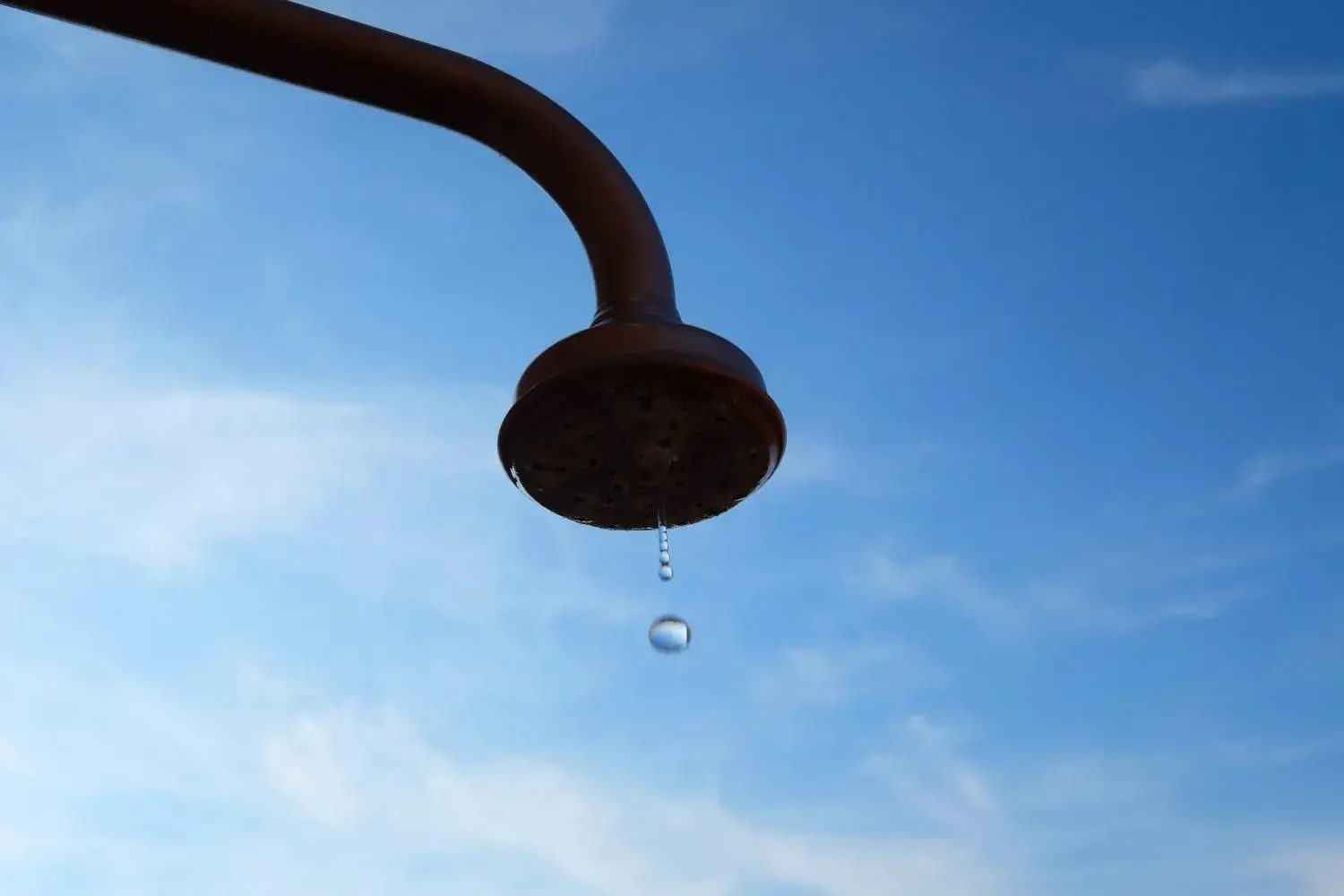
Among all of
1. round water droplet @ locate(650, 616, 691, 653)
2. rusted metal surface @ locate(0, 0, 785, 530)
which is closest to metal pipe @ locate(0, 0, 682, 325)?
rusted metal surface @ locate(0, 0, 785, 530)

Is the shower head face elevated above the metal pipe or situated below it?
below

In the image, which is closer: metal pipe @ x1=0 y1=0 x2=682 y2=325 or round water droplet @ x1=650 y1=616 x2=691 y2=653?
metal pipe @ x1=0 y1=0 x2=682 y2=325

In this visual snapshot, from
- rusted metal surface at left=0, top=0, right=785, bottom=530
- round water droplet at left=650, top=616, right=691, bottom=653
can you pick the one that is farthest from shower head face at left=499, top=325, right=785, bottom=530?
round water droplet at left=650, top=616, right=691, bottom=653

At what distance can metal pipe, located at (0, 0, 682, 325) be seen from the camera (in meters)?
1.50

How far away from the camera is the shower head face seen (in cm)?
150

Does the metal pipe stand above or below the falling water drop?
above

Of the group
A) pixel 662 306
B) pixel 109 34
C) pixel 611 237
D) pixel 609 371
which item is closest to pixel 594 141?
pixel 611 237

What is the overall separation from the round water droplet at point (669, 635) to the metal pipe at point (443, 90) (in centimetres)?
65

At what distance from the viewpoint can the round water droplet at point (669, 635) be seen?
81.9 inches

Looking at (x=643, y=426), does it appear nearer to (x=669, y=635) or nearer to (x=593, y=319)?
(x=593, y=319)

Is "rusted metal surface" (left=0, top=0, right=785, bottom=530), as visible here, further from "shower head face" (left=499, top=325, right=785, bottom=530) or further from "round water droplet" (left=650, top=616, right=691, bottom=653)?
"round water droplet" (left=650, top=616, right=691, bottom=653)

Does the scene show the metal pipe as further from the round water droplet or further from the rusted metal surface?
the round water droplet

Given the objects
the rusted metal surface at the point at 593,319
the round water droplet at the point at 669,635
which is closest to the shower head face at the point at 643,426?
the rusted metal surface at the point at 593,319

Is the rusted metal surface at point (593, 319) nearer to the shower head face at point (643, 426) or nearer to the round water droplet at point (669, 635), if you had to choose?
the shower head face at point (643, 426)
